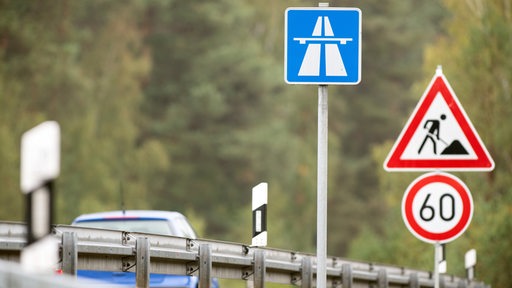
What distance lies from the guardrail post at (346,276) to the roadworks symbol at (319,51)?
8.64 m

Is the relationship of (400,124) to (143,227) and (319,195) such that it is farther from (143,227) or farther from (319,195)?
(319,195)

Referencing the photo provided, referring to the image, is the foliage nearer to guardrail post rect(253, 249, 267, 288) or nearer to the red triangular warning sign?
Result: guardrail post rect(253, 249, 267, 288)

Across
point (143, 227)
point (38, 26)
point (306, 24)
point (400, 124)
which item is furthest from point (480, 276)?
point (400, 124)

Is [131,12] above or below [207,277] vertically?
above

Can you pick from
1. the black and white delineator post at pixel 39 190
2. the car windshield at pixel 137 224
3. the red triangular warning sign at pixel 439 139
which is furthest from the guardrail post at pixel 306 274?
the black and white delineator post at pixel 39 190

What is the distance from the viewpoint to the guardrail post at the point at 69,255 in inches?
535

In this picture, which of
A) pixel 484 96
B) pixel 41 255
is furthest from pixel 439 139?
pixel 484 96

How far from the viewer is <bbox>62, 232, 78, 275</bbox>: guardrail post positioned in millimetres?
13586

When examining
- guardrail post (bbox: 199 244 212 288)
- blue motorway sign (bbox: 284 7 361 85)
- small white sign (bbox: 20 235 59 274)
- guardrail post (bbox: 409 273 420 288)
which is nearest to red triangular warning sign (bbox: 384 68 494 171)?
blue motorway sign (bbox: 284 7 361 85)

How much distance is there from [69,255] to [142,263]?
1.61 meters

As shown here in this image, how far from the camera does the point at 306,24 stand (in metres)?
12.4

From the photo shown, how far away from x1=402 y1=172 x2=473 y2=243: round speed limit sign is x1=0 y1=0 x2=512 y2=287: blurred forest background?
4712 cm

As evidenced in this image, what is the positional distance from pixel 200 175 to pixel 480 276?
4592 cm

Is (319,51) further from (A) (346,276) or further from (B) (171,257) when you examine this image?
(A) (346,276)
